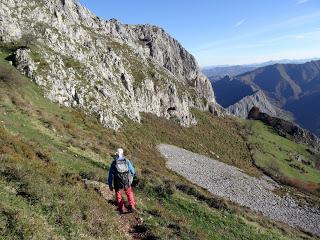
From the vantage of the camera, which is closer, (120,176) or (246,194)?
(120,176)

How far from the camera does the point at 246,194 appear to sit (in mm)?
51469

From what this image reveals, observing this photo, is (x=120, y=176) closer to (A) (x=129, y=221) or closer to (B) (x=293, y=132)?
(A) (x=129, y=221)

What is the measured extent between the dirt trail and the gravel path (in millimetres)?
26969

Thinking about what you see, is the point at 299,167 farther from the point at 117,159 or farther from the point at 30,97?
the point at 117,159

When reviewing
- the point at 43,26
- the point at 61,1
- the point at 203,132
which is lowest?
the point at 203,132

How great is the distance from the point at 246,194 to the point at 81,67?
34.4m

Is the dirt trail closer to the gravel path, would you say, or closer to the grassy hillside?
the grassy hillside

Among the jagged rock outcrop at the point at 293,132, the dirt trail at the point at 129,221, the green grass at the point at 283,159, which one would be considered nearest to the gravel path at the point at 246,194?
the dirt trail at the point at 129,221

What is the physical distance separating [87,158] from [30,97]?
21.8m

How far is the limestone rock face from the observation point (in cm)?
5802

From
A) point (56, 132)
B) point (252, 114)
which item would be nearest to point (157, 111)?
point (56, 132)

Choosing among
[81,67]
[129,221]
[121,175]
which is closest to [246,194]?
[81,67]

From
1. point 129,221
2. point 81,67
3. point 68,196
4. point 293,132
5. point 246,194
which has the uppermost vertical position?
point 81,67

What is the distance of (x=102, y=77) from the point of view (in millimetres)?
74625
